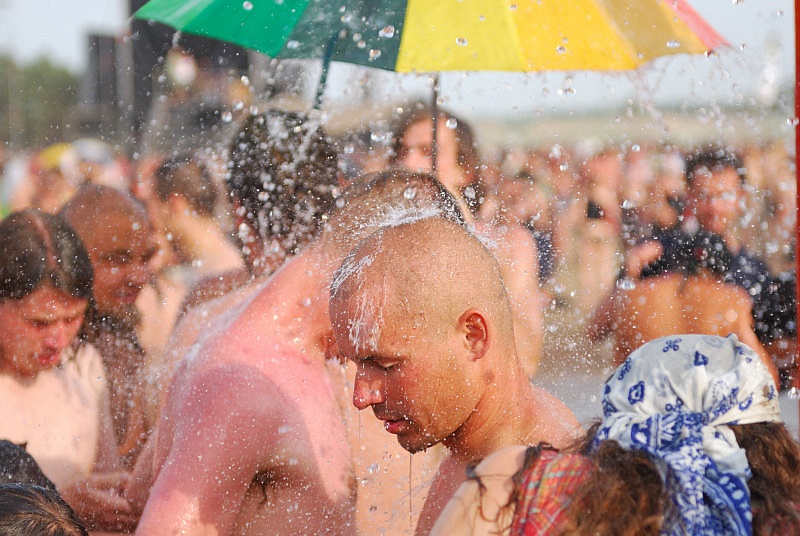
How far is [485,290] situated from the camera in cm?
218

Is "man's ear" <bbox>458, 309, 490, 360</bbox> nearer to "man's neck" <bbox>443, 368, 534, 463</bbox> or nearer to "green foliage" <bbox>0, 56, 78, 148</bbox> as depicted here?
"man's neck" <bbox>443, 368, 534, 463</bbox>

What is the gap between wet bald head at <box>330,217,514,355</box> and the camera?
2.12 metres

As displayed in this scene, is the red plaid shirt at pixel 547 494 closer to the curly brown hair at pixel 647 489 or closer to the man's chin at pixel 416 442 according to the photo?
the curly brown hair at pixel 647 489

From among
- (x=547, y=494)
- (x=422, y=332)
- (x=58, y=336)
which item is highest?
(x=547, y=494)

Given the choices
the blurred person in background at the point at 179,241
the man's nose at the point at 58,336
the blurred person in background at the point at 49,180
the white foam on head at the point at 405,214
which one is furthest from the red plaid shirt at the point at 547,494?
the blurred person in background at the point at 49,180

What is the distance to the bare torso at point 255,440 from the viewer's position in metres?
2.39

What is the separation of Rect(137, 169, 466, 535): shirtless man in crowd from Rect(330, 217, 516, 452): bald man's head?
351 millimetres

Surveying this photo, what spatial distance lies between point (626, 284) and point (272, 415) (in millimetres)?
1741

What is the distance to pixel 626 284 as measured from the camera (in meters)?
3.67

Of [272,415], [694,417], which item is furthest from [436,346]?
[694,417]

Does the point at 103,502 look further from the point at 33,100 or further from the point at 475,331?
the point at 33,100

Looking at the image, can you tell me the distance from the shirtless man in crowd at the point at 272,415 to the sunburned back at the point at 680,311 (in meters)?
1.08

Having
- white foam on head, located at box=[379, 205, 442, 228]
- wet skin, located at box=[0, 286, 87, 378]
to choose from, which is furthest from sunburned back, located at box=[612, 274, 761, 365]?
wet skin, located at box=[0, 286, 87, 378]

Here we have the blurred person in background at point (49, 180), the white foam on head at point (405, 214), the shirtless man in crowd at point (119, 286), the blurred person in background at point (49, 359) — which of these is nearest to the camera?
the white foam on head at point (405, 214)
